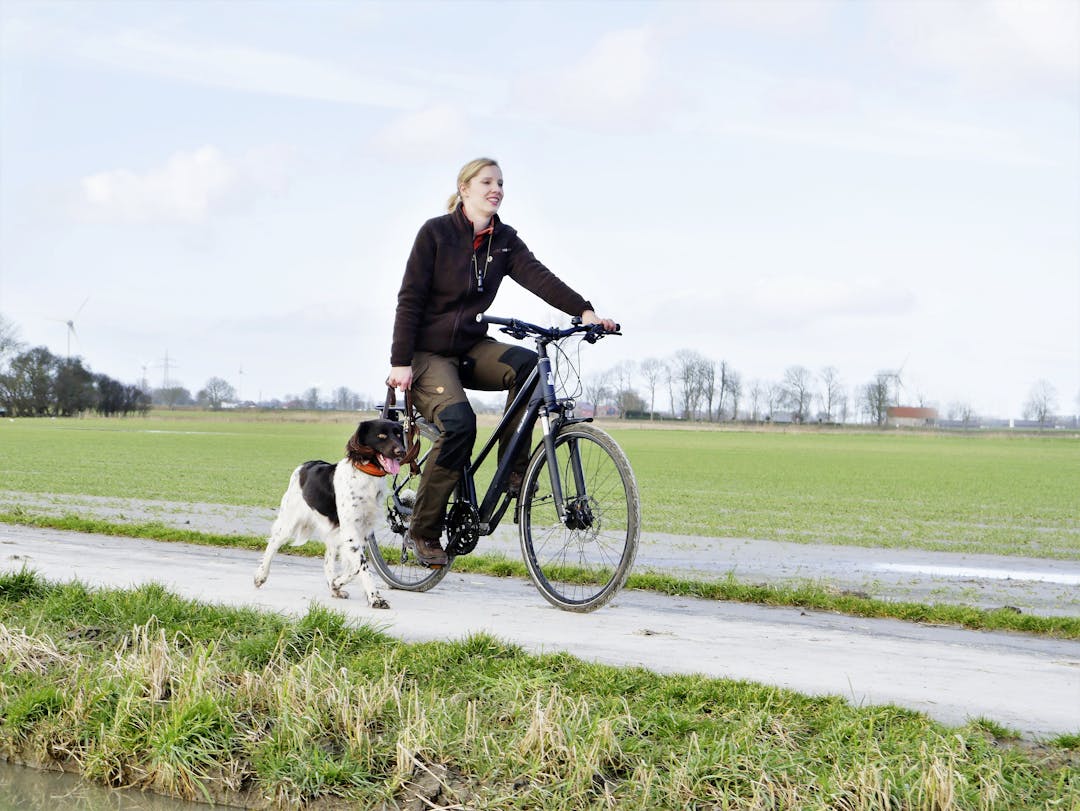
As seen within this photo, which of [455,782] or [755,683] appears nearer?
[455,782]

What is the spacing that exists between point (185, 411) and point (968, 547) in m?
147

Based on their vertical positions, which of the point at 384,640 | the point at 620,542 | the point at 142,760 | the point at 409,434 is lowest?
the point at 142,760

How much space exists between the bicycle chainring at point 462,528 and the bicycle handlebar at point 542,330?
1189 millimetres

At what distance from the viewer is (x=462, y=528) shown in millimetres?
7500

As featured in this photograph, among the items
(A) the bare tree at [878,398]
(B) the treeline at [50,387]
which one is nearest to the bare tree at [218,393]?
(B) the treeline at [50,387]

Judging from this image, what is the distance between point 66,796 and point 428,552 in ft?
9.90

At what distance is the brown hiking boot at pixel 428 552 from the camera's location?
7465 millimetres

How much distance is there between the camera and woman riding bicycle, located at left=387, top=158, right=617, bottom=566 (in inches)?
289

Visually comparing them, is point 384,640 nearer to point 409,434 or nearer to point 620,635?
point 620,635

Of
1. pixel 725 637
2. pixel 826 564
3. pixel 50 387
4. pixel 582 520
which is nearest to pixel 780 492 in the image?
pixel 826 564

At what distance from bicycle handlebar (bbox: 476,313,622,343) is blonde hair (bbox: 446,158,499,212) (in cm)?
89

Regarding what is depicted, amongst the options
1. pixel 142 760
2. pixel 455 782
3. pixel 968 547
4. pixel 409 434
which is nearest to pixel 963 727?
pixel 455 782

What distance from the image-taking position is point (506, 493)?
24.7 feet

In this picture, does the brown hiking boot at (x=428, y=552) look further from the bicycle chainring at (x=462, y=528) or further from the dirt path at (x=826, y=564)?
the dirt path at (x=826, y=564)
